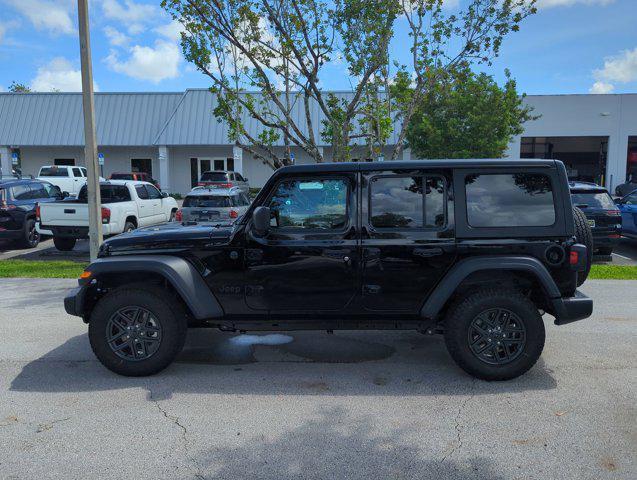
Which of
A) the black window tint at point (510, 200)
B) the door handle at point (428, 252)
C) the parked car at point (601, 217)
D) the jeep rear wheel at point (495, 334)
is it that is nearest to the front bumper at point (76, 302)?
the door handle at point (428, 252)

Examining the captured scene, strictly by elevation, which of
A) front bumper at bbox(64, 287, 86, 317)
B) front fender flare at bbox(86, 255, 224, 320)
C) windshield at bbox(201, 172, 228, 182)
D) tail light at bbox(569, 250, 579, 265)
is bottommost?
front bumper at bbox(64, 287, 86, 317)

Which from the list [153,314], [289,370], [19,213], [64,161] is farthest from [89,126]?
[64,161]

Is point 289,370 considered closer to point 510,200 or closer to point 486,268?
point 486,268

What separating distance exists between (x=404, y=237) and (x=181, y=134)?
1130 inches

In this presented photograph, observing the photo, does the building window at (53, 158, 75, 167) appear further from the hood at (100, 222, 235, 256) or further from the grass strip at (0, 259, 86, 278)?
the hood at (100, 222, 235, 256)

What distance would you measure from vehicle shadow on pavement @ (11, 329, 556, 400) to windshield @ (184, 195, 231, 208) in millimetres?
7150

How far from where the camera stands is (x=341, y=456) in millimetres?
3504

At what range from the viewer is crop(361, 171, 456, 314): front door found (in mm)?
4762

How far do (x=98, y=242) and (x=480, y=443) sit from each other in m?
8.07

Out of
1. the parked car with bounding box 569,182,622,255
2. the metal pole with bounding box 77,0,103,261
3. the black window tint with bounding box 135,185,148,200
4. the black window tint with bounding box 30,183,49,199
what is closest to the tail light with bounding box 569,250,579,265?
the parked car with bounding box 569,182,622,255

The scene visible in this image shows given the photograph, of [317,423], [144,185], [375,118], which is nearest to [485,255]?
[317,423]

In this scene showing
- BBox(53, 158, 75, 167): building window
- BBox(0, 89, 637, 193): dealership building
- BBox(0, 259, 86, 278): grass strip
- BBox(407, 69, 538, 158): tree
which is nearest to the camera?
BBox(0, 259, 86, 278): grass strip

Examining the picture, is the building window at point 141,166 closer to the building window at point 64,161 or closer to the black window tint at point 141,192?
the building window at point 64,161

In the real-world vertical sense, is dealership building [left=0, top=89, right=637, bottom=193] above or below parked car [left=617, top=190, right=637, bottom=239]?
above
